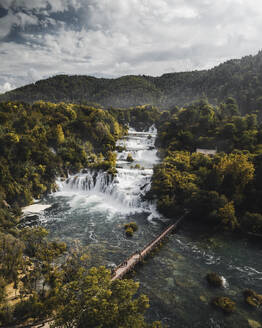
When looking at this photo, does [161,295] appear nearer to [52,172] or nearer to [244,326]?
[244,326]

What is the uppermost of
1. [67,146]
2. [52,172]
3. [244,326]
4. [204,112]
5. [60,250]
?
[204,112]

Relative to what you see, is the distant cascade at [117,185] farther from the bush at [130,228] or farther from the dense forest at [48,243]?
the bush at [130,228]

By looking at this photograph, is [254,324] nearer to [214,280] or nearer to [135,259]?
[214,280]

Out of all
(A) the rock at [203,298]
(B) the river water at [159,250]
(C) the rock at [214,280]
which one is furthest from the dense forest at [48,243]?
(C) the rock at [214,280]

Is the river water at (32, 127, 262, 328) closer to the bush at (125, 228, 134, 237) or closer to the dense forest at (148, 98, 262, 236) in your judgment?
the bush at (125, 228, 134, 237)

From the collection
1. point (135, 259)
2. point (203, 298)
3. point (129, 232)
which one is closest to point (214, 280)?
point (203, 298)

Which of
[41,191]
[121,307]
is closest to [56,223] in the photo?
[41,191]
